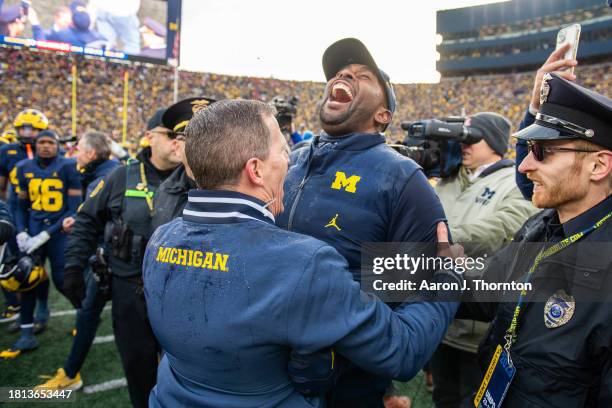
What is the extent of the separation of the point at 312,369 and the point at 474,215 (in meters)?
2.04

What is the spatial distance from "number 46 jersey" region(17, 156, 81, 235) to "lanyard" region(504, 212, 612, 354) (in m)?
4.73

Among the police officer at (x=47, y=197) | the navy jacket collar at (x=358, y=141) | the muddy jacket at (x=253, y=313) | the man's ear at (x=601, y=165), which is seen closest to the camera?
the muddy jacket at (x=253, y=313)

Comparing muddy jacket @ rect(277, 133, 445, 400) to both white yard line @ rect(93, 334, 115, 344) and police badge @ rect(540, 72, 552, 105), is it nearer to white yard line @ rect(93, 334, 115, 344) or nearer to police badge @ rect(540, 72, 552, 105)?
police badge @ rect(540, 72, 552, 105)

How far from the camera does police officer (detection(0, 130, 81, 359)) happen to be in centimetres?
465

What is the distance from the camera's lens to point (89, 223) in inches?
118

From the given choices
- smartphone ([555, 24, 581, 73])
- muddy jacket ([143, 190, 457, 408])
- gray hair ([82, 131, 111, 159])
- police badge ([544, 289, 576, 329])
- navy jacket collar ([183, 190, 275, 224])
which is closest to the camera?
muddy jacket ([143, 190, 457, 408])

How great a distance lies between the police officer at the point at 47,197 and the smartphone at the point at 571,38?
484 cm

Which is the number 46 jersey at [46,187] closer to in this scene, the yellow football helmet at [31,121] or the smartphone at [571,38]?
the yellow football helmet at [31,121]

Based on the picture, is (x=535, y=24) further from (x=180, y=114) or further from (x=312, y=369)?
(x=312, y=369)

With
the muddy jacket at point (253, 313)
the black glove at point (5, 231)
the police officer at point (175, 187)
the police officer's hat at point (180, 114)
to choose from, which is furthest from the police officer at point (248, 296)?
the black glove at point (5, 231)

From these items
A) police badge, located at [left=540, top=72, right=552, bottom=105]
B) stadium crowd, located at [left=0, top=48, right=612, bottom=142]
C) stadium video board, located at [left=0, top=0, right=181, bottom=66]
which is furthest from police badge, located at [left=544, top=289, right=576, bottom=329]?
stadium video board, located at [left=0, top=0, right=181, bottom=66]

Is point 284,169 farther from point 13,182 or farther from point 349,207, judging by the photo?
point 13,182

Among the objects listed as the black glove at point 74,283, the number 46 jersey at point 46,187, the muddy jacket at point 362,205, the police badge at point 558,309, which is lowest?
the black glove at point 74,283

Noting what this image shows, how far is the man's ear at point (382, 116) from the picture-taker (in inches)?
73.4
